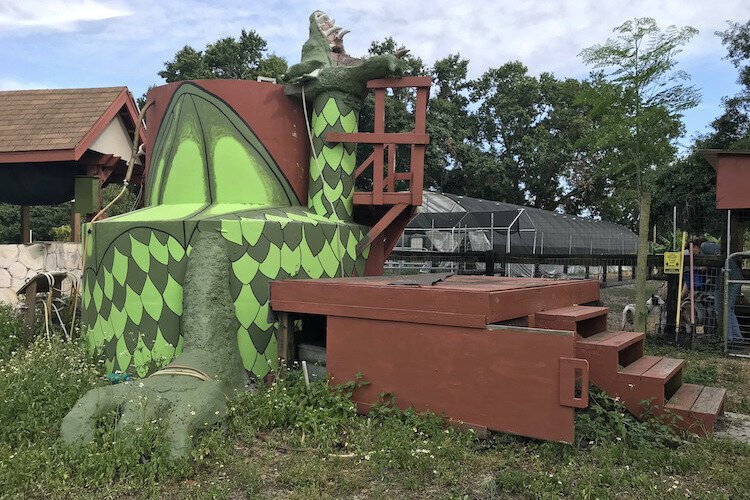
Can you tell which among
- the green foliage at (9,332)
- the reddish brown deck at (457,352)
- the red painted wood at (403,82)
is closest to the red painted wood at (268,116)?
the red painted wood at (403,82)

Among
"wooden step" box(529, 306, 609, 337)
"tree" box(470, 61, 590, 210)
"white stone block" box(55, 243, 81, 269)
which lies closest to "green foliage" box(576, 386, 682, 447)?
"wooden step" box(529, 306, 609, 337)

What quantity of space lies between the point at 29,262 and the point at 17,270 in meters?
0.21

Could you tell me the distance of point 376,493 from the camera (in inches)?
139

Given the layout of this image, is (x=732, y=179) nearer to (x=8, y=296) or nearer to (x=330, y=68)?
(x=330, y=68)

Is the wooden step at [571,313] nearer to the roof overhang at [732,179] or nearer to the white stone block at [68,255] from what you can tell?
the roof overhang at [732,179]

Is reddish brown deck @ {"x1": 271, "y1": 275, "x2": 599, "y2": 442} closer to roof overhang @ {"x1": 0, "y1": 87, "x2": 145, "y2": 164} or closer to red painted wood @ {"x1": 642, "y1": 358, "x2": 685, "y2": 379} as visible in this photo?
red painted wood @ {"x1": 642, "y1": 358, "x2": 685, "y2": 379}

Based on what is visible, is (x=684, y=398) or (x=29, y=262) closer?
(x=684, y=398)

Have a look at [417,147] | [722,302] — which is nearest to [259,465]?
[417,147]

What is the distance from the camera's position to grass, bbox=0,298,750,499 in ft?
11.8

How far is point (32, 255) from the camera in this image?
9.77 metres

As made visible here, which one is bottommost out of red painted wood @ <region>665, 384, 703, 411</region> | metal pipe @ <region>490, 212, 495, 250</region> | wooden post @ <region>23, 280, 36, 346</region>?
red painted wood @ <region>665, 384, 703, 411</region>

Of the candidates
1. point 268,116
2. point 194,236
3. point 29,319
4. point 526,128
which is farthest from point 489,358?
point 526,128

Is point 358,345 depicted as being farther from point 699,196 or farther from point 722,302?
point 699,196

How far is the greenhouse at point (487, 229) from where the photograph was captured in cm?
1945
